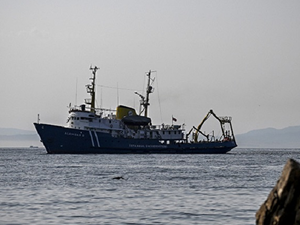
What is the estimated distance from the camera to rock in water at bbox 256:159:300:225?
11.5 metres

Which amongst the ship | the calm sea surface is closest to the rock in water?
the calm sea surface

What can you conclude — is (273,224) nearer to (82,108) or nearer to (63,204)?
A: (63,204)

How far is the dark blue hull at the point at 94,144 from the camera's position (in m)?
81.4

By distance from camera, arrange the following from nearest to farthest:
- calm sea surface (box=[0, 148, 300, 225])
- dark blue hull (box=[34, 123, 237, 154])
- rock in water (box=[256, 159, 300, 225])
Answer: rock in water (box=[256, 159, 300, 225])
calm sea surface (box=[0, 148, 300, 225])
dark blue hull (box=[34, 123, 237, 154])

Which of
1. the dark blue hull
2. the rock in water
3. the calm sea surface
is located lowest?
the calm sea surface

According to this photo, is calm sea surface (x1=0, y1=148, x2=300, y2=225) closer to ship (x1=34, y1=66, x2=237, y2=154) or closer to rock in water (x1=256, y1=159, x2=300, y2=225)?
rock in water (x1=256, y1=159, x2=300, y2=225)

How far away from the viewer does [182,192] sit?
27.1 metres

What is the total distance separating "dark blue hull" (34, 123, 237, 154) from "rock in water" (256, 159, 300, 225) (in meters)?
70.2

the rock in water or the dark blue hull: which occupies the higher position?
the dark blue hull

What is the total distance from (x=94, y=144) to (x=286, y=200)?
238ft

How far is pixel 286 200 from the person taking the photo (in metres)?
11.7

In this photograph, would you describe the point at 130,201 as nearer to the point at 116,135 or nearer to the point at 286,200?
the point at 286,200

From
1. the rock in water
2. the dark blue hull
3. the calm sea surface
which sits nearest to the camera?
the rock in water

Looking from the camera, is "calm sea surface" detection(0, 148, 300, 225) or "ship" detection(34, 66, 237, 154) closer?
"calm sea surface" detection(0, 148, 300, 225)
